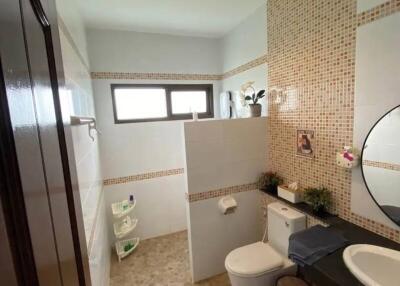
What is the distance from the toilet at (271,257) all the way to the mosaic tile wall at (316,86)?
1.02ft

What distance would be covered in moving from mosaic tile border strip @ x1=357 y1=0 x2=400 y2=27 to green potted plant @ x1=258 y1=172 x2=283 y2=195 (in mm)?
1361

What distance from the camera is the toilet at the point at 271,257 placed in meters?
1.58

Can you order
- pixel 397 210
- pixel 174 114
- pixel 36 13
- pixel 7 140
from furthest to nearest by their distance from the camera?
1. pixel 174 114
2. pixel 397 210
3. pixel 36 13
4. pixel 7 140

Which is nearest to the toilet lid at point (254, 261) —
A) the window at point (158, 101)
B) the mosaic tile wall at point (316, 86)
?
the mosaic tile wall at point (316, 86)

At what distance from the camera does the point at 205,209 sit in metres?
2.07

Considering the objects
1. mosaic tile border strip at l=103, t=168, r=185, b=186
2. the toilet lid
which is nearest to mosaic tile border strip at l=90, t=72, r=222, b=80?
mosaic tile border strip at l=103, t=168, r=185, b=186

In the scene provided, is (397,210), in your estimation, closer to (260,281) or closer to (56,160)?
(260,281)

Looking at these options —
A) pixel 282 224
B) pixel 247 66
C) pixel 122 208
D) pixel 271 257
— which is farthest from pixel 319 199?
pixel 122 208

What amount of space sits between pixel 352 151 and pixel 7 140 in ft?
5.51

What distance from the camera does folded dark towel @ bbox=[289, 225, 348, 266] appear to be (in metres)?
1.24

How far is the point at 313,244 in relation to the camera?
1300mm

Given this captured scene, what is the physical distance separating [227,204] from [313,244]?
89cm

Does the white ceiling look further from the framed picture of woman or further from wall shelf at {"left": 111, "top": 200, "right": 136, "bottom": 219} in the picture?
wall shelf at {"left": 111, "top": 200, "right": 136, "bottom": 219}

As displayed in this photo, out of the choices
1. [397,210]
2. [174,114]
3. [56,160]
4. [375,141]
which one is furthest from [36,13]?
[174,114]
